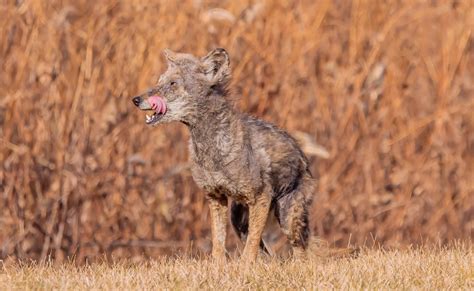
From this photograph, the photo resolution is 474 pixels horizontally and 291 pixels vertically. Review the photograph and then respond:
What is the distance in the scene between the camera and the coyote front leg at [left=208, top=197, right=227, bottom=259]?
7359 millimetres

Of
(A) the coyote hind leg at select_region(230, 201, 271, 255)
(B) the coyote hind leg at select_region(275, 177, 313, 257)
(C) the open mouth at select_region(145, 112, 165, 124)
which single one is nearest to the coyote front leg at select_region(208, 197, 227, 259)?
(A) the coyote hind leg at select_region(230, 201, 271, 255)

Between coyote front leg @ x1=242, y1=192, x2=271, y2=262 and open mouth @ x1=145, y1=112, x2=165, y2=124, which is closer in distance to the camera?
open mouth @ x1=145, y1=112, x2=165, y2=124

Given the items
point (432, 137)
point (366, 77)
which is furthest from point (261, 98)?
point (432, 137)

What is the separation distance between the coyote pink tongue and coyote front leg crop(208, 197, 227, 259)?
0.70 meters

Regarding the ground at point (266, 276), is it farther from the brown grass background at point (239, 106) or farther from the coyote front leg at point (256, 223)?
the brown grass background at point (239, 106)

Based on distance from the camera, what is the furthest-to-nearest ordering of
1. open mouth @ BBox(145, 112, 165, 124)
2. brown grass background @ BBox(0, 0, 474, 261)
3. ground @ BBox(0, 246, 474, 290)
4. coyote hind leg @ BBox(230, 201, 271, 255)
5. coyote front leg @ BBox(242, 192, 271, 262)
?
brown grass background @ BBox(0, 0, 474, 261) → coyote hind leg @ BBox(230, 201, 271, 255) → coyote front leg @ BBox(242, 192, 271, 262) → open mouth @ BBox(145, 112, 165, 124) → ground @ BBox(0, 246, 474, 290)

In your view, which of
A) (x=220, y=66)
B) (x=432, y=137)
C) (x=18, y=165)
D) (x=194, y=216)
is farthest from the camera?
(x=432, y=137)

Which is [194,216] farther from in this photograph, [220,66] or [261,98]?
[220,66]

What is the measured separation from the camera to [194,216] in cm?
920

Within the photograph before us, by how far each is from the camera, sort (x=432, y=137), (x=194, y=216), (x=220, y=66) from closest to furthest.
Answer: (x=220, y=66), (x=194, y=216), (x=432, y=137)

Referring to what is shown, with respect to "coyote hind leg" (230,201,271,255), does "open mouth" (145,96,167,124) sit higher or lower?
higher

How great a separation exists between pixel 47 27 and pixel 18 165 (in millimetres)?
1044

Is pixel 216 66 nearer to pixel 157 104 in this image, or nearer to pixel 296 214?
pixel 157 104

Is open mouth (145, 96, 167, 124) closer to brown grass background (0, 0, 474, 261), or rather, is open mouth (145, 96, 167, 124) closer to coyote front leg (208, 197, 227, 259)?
coyote front leg (208, 197, 227, 259)
